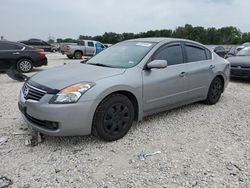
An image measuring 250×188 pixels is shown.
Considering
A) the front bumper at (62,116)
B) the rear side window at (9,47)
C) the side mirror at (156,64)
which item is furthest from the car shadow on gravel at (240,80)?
the rear side window at (9,47)

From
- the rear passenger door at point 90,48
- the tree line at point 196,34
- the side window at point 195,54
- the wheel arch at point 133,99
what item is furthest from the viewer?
the tree line at point 196,34

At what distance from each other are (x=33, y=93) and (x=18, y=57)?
24.3 ft

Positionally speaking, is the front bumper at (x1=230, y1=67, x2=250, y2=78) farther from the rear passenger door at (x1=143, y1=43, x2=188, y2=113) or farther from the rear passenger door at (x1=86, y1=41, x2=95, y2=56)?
the rear passenger door at (x1=86, y1=41, x2=95, y2=56)

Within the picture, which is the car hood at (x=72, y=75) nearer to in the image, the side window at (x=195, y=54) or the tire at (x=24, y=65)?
the side window at (x=195, y=54)

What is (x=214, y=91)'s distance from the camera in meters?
5.63

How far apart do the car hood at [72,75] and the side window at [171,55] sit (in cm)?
89

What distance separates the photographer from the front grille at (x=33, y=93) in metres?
3.41

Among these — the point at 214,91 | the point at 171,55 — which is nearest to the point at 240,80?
the point at 214,91

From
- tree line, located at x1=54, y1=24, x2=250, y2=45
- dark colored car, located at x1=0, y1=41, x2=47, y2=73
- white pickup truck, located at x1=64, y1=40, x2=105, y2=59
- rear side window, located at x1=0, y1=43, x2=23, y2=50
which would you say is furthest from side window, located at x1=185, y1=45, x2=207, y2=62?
tree line, located at x1=54, y1=24, x2=250, y2=45

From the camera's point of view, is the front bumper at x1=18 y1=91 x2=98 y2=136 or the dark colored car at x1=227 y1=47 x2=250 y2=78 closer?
the front bumper at x1=18 y1=91 x2=98 y2=136

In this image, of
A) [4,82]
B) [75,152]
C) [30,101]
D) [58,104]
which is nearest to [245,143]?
[75,152]

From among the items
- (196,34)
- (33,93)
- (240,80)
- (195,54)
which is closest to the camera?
(33,93)

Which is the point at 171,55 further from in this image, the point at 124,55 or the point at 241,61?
the point at 241,61

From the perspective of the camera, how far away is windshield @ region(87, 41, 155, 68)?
414 centimetres
